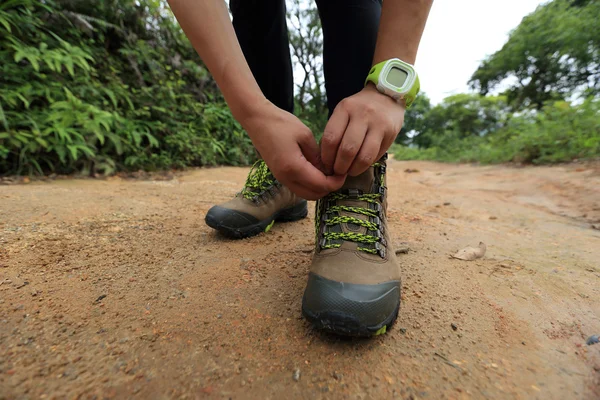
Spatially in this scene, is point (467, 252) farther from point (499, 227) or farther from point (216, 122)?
point (216, 122)

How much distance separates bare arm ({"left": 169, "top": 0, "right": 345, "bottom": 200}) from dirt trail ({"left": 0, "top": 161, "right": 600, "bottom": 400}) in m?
0.32

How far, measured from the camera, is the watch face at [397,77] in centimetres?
73

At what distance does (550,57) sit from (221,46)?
11867mm

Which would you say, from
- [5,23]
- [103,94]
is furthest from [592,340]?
[103,94]

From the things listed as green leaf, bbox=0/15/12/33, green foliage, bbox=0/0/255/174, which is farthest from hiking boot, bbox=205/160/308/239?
green leaf, bbox=0/15/12/33

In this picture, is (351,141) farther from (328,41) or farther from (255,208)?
(255,208)

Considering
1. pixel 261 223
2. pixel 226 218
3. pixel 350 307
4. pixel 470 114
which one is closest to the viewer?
pixel 350 307

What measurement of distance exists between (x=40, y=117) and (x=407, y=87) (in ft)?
9.00

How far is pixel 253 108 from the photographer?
68 centimetres

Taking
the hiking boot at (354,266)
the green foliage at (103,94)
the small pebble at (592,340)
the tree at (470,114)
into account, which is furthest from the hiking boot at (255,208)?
the tree at (470,114)

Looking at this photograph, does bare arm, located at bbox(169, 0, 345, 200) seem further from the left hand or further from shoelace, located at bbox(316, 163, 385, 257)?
shoelace, located at bbox(316, 163, 385, 257)

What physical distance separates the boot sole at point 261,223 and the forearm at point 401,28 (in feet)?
2.42

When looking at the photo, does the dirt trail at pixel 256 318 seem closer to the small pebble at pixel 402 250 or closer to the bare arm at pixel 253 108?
the small pebble at pixel 402 250

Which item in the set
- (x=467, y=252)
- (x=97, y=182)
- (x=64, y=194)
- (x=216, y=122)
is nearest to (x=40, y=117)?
(x=97, y=182)
